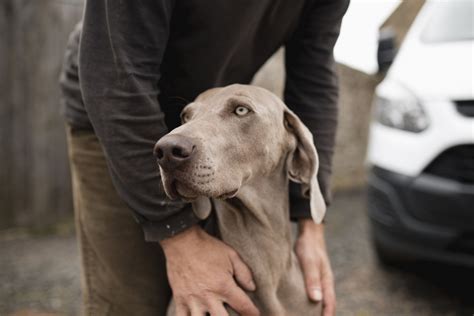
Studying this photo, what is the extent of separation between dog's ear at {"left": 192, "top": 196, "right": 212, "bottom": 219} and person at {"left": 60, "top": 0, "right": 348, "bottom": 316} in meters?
0.04

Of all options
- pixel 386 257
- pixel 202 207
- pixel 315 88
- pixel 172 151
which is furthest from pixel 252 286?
pixel 386 257

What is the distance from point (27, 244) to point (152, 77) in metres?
3.74

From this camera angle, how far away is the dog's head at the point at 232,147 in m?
1.57

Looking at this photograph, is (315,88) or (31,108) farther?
(31,108)

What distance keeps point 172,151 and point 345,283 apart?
129 inches

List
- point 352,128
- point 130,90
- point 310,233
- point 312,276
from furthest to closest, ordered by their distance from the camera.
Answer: point 352,128 → point 310,233 → point 312,276 → point 130,90

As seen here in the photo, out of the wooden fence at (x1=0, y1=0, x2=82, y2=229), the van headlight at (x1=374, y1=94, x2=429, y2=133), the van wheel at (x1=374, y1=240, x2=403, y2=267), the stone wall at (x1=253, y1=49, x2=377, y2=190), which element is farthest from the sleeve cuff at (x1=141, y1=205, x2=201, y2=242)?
the stone wall at (x1=253, y1=49, x2=377, y2=190)

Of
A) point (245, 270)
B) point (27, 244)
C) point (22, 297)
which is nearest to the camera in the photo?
point (245, 270)

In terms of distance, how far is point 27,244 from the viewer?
5.07m

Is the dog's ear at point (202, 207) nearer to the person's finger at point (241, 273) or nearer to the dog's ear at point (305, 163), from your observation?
the person's finger at point (241, 273)

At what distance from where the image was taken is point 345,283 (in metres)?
4.50

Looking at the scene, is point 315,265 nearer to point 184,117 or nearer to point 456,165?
point 184,117

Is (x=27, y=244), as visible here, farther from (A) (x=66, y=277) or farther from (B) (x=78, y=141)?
(B) (x=78, y=141)

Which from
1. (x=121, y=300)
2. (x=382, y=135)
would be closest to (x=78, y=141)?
(x=121, y=300)
